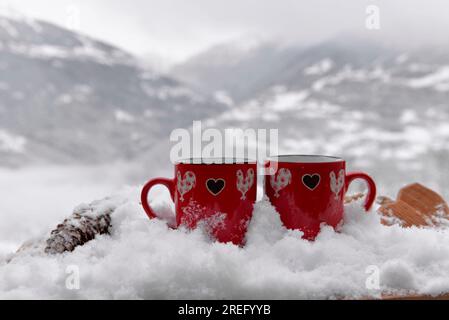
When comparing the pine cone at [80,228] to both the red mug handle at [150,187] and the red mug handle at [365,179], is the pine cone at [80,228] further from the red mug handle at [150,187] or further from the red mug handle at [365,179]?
the red mug handle at [365,179]

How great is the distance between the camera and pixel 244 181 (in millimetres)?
691

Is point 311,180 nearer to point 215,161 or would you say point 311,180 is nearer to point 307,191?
Answer: point 307,191

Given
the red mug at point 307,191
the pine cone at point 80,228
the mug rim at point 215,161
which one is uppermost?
the mug rim at point 215,161

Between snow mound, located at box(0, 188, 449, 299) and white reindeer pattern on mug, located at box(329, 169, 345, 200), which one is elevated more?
white reindeer pattern on mug, located at box(329, 169, 345, 200)

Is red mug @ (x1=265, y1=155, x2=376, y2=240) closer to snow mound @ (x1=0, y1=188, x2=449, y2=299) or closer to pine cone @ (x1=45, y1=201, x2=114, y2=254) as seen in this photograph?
snow mound @ (x1=0, y1=188, x2=449, y2=299)

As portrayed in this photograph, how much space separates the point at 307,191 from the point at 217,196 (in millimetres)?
128

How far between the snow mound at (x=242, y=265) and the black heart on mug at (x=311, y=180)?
0.21ft

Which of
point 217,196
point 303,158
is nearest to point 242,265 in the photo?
point 217,196

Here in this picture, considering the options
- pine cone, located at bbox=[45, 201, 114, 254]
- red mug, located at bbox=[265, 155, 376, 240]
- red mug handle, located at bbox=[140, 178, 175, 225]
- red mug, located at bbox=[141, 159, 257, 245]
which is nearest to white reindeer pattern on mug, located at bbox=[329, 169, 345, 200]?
red mug, located at bbox=[265, 155, 376, 240]

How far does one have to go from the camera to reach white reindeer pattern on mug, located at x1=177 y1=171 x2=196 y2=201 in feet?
2.25

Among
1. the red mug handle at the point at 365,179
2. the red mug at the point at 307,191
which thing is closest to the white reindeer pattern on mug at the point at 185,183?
the red mug at the point at 307,191

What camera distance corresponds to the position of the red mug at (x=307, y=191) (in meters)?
0.70

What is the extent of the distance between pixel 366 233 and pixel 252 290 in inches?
9.6

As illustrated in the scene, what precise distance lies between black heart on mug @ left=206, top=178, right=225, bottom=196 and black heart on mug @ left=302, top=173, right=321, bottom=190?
0.12 metres
